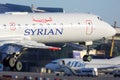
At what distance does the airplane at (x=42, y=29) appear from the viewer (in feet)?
215

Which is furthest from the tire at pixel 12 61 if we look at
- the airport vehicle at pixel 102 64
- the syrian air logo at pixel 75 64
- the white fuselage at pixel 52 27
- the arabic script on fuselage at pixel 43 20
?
the airport vehicle at pixel 102 64

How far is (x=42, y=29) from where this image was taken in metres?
66.9

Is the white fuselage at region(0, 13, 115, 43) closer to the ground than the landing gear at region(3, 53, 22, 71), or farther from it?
farther from it

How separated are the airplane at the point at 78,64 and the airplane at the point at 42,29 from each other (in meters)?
57.6

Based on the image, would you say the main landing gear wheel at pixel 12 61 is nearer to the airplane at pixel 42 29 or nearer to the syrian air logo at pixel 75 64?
the airplane at pixel 42 29

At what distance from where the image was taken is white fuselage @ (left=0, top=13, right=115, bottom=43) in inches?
2603

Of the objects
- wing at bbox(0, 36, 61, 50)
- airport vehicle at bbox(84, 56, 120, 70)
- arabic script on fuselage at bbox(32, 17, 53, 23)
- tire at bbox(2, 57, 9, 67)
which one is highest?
arabic script on fuselage at bbox(32, 17, 53, 23)

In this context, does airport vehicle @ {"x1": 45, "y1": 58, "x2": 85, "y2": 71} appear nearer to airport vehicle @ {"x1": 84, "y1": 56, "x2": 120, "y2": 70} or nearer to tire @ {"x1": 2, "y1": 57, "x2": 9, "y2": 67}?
airport vehicle @ {"x1": 84, "y1": 56, "x2": 120, "y2": 70}

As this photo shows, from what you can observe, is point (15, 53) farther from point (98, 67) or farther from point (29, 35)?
point (98, 67)

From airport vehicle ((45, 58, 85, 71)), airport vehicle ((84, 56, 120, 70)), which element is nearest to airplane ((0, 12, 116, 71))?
airport vehicle ((45, 58, 85, 71))

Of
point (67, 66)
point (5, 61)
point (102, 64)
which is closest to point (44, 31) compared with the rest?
point (5, 61)

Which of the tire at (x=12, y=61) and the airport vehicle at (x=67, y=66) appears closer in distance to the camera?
the tire at (x=12, y=61)

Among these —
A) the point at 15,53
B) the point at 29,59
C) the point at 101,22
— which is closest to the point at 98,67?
the point at 29,59

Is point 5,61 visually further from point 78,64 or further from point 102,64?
point 102,64
